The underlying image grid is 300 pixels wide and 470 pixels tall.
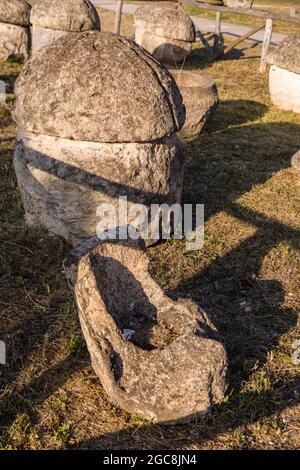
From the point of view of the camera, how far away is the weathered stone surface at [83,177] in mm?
4801

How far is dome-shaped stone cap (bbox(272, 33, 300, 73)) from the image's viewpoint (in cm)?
1065

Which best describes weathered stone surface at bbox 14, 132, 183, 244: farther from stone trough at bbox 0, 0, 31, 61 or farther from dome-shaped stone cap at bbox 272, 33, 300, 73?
stone trough at bbox 0, 0, 31, 61

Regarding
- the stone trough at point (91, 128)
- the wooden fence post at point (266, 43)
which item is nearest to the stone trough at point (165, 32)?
the wooden fence post at point (266, 43)

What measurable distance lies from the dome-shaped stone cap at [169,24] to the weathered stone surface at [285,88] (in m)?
3.09

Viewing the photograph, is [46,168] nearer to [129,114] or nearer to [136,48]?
[129,114]

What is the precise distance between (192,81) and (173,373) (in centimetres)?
702

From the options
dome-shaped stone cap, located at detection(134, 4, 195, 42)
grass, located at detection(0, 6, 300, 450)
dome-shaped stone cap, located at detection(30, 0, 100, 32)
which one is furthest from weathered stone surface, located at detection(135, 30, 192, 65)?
grass, located at detection(0, 6, 300, 450)

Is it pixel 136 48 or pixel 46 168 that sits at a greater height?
pixel 136 48

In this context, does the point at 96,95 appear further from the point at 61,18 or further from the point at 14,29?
the point at 14,29

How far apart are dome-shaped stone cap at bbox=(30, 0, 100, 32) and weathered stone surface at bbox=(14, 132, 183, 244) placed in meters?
7.23

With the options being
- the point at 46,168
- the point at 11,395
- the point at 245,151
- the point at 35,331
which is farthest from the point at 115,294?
the point at 245,151

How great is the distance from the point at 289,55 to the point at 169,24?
3.75m

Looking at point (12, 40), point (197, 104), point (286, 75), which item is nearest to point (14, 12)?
point (12, 40)

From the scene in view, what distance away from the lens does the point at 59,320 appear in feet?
13.8
